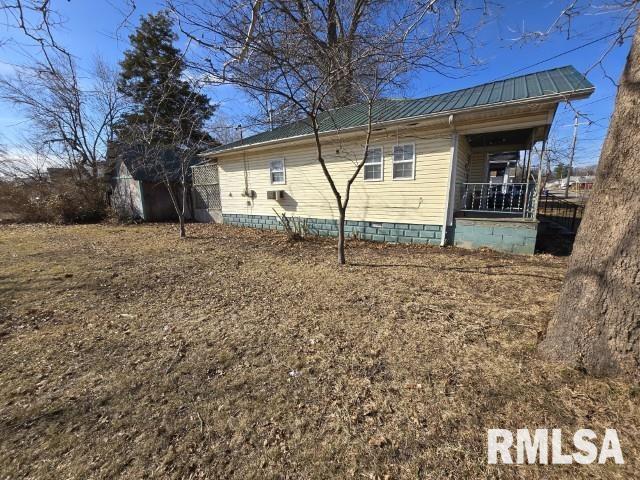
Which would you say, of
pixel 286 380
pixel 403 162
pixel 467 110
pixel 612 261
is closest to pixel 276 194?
pixel 403 162

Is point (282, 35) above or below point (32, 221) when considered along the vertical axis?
above

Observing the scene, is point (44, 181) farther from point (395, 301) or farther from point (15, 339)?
point (395, 301)

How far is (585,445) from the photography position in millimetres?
1588

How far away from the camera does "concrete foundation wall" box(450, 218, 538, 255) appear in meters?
5.88

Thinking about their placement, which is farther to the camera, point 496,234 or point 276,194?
point 276,194

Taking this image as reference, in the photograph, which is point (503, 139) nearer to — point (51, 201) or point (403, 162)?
point (403, 162)

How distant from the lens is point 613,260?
6.07 ft

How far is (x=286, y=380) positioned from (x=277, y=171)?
27.7ft

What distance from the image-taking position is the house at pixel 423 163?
5.88 meters

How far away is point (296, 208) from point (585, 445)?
336 inches

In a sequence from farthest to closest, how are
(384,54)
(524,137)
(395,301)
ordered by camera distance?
(524,137), (384,54), (395,301)

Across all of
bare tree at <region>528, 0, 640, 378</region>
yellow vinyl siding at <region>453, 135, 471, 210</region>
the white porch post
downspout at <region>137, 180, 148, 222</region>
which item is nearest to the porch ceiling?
yellow vinyl siding at <region>453, 135, 471, 210</region>

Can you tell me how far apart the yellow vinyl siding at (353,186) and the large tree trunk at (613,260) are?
4936mm

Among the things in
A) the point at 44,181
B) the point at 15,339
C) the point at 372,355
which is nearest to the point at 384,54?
the point at 372,355
